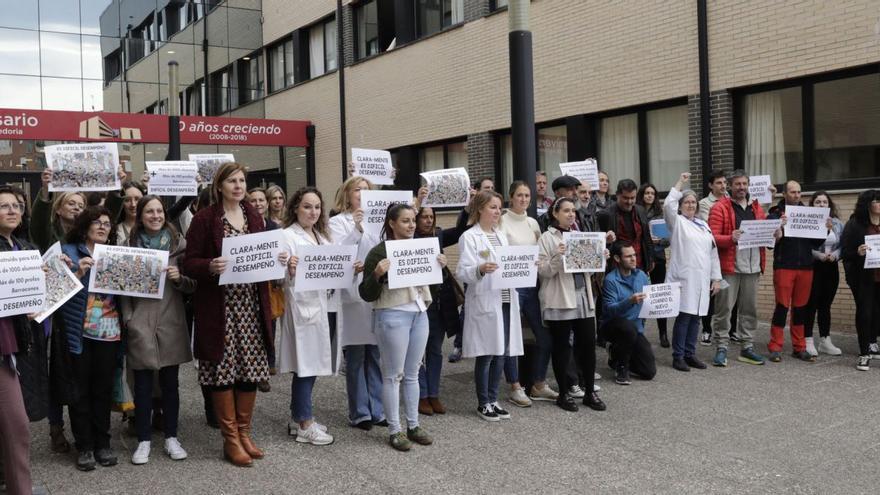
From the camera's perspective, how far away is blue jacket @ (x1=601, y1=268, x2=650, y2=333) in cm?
793

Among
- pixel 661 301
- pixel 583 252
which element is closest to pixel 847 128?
pixel 661 301

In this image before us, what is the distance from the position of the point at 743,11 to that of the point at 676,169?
8.82 ft

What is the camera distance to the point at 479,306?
21.6 feet

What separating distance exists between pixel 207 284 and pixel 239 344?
1.57 feet

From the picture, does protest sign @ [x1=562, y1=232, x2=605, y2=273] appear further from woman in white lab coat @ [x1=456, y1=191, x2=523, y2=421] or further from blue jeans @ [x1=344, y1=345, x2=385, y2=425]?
blue jeans @ [x1=344, y1=345, x2=385, y2=425]

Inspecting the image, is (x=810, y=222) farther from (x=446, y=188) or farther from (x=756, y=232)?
(x=446, y=188)

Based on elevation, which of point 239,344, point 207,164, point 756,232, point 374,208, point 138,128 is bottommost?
point 239,344

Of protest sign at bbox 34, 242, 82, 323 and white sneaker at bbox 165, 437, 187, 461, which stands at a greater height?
protest sign at bbox 34, 242, 82, 323

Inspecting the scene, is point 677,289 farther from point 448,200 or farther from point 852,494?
point 852,494

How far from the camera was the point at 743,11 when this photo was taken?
1155 cm

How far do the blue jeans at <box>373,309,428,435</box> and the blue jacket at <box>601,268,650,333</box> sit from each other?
8.75ft

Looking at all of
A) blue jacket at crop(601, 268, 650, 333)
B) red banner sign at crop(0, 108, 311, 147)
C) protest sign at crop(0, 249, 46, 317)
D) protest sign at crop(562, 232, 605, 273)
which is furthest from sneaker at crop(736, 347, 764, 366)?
red banner sign at crop(0, 108, 311, 147)

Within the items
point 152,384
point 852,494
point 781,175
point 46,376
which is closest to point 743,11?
point 781,175

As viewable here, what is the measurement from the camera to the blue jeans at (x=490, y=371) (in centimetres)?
662
